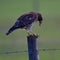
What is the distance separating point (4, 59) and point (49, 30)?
2.93 m

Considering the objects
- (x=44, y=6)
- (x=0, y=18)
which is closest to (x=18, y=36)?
(x=0, y=18)

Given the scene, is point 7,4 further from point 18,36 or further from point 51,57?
point 51,57

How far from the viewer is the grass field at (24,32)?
409 inches

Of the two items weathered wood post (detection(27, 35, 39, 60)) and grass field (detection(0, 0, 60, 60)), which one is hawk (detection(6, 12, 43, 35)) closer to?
weathered wood post (detection(27, 35, 39, 60))

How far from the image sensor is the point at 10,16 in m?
15.6

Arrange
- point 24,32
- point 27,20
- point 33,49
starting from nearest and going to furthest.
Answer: point 33,49, point 27,20, point 24,32

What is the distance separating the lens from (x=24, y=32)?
1222cm

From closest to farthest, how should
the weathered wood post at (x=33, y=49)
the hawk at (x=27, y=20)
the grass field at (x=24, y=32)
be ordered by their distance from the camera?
the weathered wood post at (x=33, y=49), the hawk at (x=27, y=20), the grass field at (x=24, y=32)

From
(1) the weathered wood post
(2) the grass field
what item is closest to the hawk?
(1) the weathered wood post

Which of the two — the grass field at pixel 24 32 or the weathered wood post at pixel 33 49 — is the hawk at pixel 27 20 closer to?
the weathered wood post at pixel 33 49

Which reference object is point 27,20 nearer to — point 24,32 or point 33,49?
point 33,49

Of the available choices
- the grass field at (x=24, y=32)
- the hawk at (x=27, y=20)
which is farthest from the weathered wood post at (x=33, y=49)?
the grass field at (x=24, y=32)

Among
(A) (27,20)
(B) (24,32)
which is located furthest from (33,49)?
(B) (24,32)

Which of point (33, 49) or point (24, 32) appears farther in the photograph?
point (24, 32)
